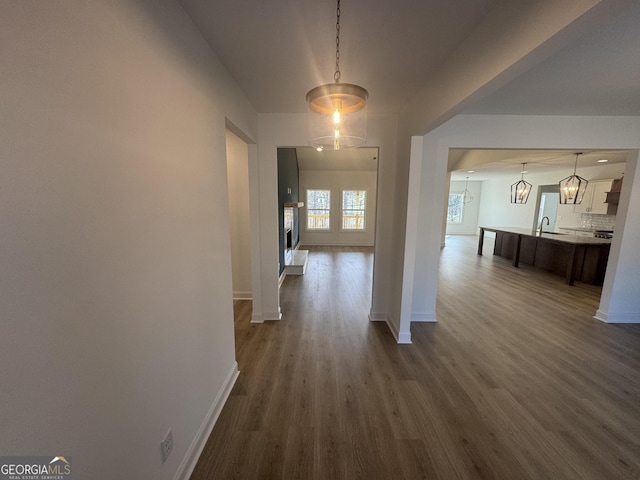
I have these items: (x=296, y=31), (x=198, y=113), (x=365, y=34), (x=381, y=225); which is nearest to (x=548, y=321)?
(x=381, y=225)

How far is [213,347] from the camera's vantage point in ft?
6.10

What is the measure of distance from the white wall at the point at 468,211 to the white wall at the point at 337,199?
5.54 meters

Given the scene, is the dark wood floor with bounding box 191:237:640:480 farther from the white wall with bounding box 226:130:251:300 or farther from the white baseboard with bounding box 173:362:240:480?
the white wall with bounding box 226:130:251:300

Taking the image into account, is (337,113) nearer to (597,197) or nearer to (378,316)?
(378,316)

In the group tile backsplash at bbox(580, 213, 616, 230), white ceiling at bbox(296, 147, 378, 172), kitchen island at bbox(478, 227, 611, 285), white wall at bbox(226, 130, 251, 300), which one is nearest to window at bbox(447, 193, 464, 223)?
tile backsplash at bbox(580, 213, 616, 230)

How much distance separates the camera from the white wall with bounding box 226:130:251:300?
3732 millimetres

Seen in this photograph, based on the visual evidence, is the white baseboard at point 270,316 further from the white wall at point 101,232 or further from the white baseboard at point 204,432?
the white wall at point 101,232

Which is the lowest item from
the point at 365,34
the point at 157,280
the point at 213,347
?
the point at 213,347

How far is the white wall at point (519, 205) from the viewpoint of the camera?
691cm

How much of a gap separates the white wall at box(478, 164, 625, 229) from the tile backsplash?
176 mm

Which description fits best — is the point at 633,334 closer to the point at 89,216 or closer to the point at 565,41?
the point at 565,41

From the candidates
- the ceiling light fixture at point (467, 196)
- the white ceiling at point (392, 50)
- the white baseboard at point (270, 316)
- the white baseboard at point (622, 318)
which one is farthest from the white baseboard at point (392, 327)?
the ceiling light fixture at point (467, 196)

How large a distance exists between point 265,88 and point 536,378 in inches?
145

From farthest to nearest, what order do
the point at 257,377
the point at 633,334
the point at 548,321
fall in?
the point at 548,321
the point at 633,334
the point at 257,377
